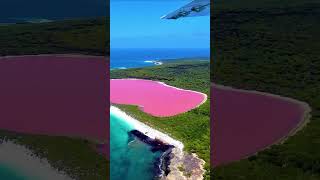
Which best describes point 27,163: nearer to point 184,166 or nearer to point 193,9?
point 184,166

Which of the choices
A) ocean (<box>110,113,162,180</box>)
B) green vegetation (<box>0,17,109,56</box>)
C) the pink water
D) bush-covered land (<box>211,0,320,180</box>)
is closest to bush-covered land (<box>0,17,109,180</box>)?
green vegetation (<box>0,17,109,56</box>)

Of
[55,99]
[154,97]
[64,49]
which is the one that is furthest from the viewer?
[154,97]

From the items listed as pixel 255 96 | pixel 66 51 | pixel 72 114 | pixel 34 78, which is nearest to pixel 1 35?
pixel 66 51

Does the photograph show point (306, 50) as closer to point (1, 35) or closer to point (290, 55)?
point (290, 55)

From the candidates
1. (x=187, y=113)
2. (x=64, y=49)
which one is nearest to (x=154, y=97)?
(x=187, y=113)

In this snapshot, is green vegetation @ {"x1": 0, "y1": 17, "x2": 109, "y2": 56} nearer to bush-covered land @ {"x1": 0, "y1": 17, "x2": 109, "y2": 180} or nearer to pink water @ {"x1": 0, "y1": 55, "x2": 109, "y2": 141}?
bush-covered land @ {"x1": 0, "y1": 17, "x2": 109, "y2": 180}

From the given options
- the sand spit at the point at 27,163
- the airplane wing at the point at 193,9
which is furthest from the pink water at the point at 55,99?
the airplane wing at the point at 193,9

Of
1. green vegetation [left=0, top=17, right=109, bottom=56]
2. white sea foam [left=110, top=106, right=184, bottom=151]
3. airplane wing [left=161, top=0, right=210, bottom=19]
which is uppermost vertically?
airplane wing [left=161, top=0, right=210, bottom=19]

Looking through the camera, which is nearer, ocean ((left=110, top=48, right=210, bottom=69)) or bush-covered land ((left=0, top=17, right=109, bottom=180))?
bush-covered land ((left=0, top=17, right=109, bottom=180))
